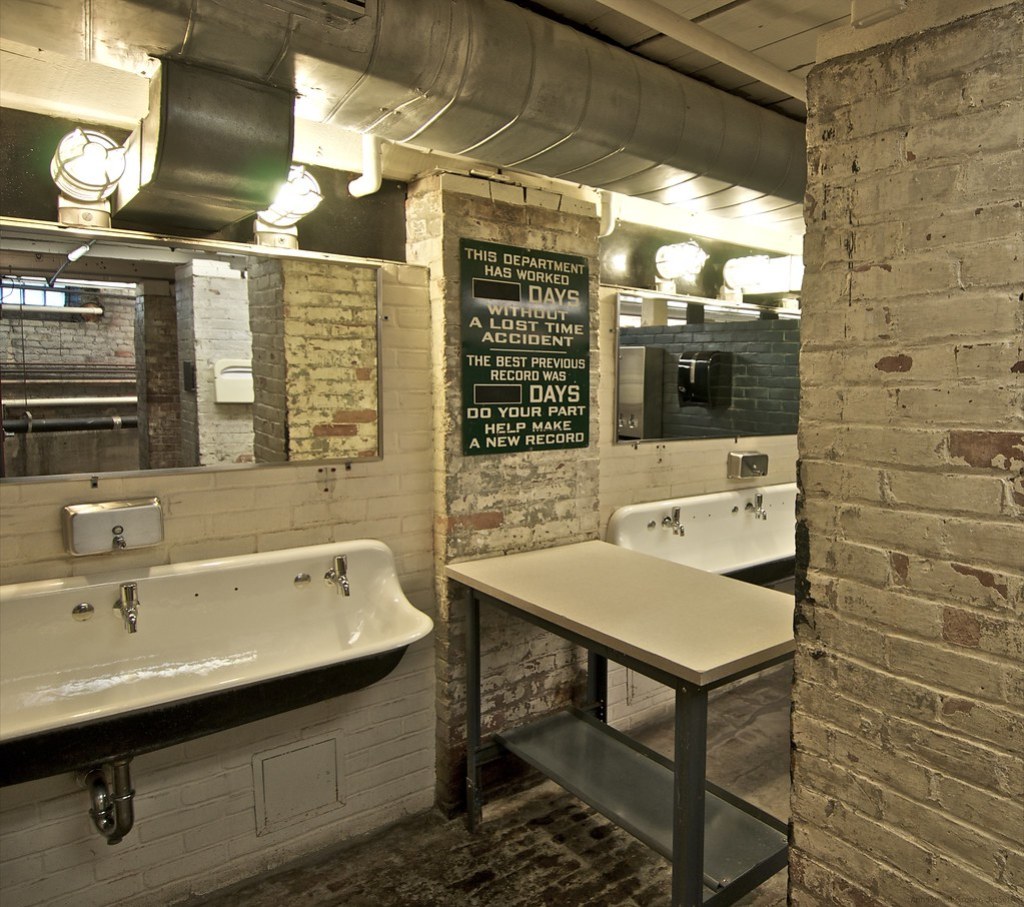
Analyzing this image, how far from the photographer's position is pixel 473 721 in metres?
2.53

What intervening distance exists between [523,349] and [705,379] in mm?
1391

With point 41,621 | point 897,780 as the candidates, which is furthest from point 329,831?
point 897,780

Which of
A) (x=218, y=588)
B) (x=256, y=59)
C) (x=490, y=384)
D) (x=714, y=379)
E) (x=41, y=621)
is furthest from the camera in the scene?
(x=714, y=379)

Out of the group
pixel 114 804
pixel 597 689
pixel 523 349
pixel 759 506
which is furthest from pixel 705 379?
pixel 114 804

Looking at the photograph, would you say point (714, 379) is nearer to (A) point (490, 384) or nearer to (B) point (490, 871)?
(A) point (490, 384)

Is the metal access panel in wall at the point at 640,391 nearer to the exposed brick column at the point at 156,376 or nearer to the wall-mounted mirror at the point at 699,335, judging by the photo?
the wall-mounted mirror at the point at 699,335

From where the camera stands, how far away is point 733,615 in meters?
2.00

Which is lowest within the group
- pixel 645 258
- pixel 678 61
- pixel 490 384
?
pixel 490 384

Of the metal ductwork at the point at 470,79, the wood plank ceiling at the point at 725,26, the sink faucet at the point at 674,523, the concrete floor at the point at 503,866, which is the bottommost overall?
the concrete floor at the point at 503,866

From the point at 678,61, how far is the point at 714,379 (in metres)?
1.88

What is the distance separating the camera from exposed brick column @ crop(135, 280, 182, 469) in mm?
2078

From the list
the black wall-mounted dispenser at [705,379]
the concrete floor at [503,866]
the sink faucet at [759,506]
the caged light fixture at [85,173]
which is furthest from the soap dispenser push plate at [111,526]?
the sink faucet at [759,506]

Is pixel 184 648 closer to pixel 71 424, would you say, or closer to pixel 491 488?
pixel 71 424

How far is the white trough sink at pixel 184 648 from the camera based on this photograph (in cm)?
172
